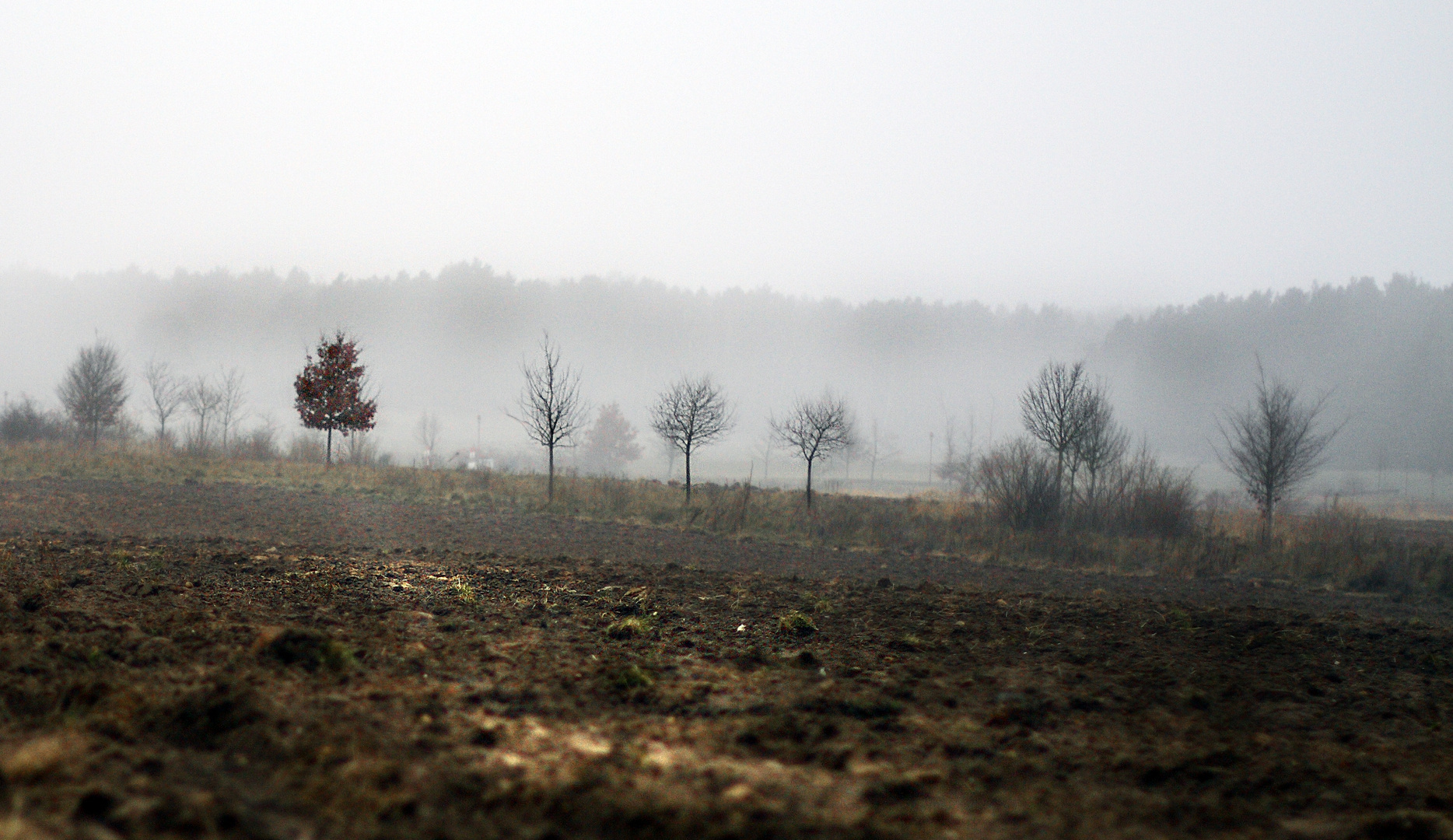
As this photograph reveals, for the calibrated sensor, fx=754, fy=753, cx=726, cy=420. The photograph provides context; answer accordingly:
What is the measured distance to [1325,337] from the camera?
4011 inches

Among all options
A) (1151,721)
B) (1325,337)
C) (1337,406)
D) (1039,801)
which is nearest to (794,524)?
(1151,721)

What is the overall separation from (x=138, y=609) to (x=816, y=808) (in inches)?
202

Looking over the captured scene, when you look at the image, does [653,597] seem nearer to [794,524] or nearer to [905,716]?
[905,716]

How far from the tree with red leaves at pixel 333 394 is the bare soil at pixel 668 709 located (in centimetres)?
1994

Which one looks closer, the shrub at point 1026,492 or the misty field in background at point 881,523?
the misty field in background at point 881,523

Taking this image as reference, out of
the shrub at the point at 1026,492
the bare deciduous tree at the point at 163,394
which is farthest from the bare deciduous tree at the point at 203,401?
the shrub at the point at 1026,492

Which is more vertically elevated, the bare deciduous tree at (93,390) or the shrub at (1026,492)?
the bare deciduous tree at (93,390)

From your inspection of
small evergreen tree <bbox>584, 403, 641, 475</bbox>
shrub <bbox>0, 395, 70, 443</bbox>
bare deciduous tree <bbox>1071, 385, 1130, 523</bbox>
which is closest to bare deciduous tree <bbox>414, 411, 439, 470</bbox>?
small evergreen tree <bbox>584, 403, 641, 475</bbox>

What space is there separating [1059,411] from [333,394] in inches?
948

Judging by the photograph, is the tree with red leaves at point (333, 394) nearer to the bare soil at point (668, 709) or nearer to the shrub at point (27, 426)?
A: the shrub at point (27, 426)

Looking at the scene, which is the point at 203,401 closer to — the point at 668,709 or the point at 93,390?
the point at 93,390

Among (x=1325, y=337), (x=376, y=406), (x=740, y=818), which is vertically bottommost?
(x=740, y=818)

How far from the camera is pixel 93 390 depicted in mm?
32250

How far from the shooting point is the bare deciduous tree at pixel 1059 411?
67.1 feet
